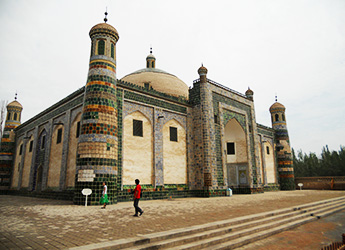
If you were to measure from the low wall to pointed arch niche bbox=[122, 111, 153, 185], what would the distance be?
22.6 metres

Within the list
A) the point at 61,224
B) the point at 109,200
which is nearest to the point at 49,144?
the point at 109,200

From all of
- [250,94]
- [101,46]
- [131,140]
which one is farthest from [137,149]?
[250,94]

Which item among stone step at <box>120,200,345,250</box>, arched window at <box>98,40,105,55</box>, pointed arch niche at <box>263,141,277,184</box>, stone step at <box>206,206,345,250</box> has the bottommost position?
stone step at <box>206,206,345,250</box>

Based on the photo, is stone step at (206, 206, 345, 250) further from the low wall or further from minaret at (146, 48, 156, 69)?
minaret at (146, 48, 156, 69)

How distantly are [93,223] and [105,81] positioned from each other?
8316mm

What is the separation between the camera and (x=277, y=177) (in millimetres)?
26906

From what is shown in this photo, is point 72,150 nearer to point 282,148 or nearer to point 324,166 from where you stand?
point 282,148

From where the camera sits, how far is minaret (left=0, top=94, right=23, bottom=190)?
23300 mm

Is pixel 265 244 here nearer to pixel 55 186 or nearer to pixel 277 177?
pixel 55 186

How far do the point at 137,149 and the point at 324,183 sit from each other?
→ 78.8 feet

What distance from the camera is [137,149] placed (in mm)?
14602

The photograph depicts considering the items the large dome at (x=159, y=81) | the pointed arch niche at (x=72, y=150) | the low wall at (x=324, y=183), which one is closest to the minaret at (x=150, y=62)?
the large dome at (x=159, y=81)

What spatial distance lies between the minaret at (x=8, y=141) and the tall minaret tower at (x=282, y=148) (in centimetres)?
2912

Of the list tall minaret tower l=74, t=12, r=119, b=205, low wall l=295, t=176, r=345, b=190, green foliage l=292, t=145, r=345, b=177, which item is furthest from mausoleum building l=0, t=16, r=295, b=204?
green foliage l=292, t=145, r=345, b=177
